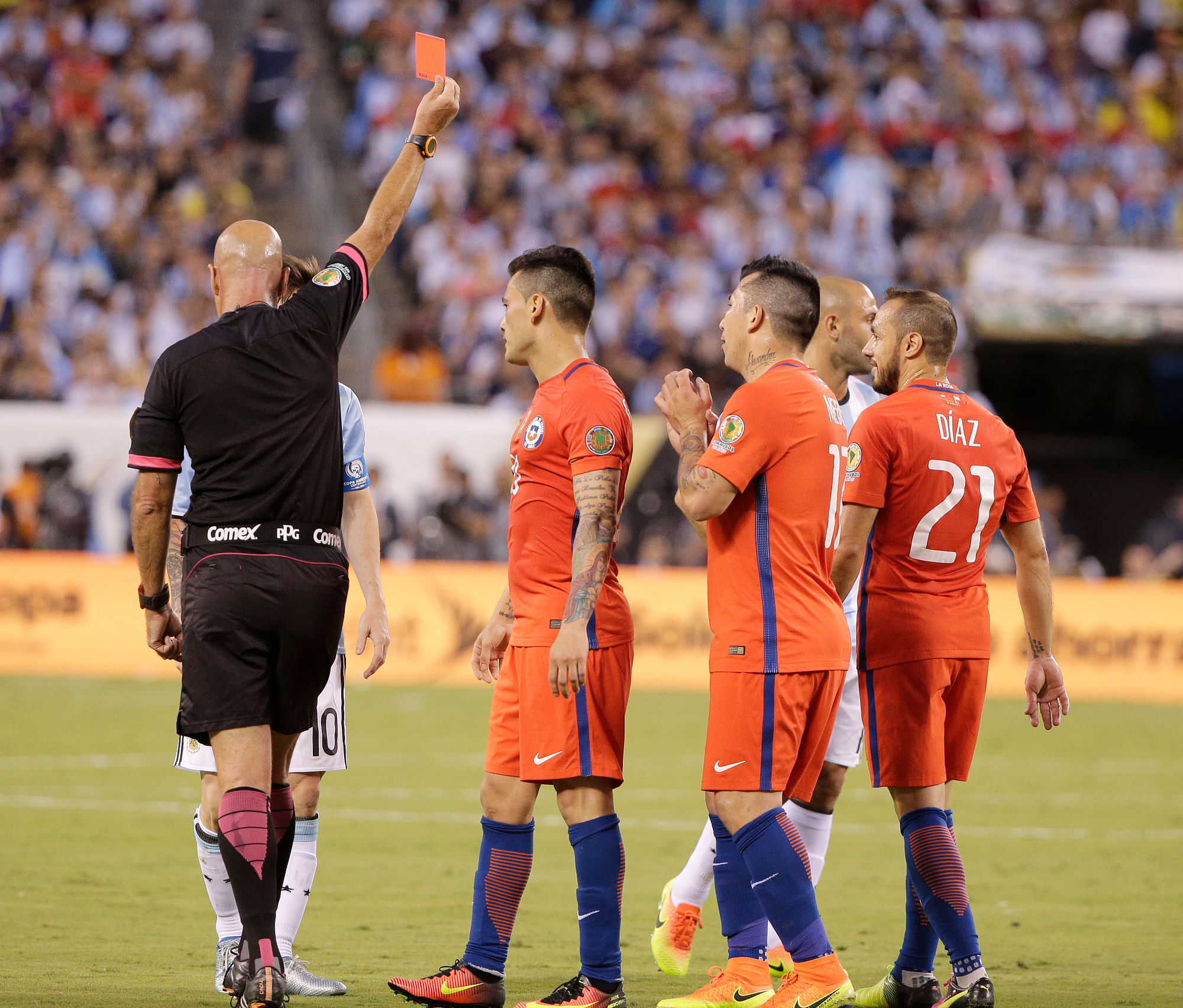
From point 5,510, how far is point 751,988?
51.5 feet

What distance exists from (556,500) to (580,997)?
64.9 inches

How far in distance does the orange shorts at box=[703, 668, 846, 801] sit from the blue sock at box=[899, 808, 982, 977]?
71cm

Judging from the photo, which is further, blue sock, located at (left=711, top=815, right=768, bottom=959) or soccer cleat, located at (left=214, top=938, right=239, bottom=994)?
soccer cleat, located at (left=214, top=938, right=239, bottom=994)

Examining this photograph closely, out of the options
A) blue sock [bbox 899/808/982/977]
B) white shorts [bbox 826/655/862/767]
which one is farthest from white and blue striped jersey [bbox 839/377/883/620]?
blue sock [bbox 899/808/982/977]

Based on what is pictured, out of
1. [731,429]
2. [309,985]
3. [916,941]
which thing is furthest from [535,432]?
[916,941]

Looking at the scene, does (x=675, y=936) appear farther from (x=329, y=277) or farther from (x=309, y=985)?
(x=329, y=277)

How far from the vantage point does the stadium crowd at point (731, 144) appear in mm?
21656

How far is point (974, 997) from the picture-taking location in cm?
557

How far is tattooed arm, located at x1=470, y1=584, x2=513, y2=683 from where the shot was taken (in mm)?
5957

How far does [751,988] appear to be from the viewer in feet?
17.8

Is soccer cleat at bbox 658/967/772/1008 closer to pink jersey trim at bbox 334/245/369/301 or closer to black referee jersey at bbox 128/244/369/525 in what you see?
black referee jersey at bbox 128/244/369/525

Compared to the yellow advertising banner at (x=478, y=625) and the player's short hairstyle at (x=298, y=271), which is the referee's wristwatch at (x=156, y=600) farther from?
the yellow advertising banner at (x=478, y=625)

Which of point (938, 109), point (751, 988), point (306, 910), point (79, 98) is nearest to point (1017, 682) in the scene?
point (938, 109)

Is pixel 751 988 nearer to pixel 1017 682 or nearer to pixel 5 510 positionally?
pixel 1017 682
